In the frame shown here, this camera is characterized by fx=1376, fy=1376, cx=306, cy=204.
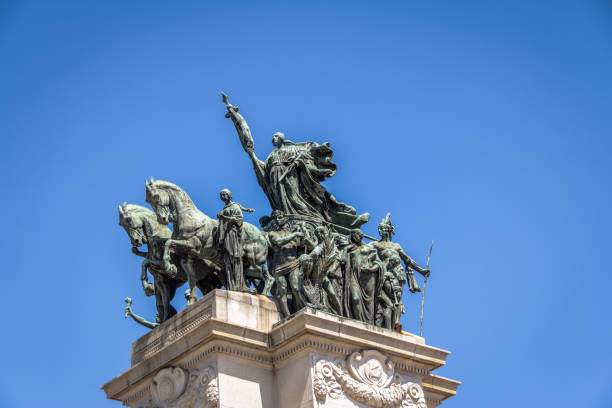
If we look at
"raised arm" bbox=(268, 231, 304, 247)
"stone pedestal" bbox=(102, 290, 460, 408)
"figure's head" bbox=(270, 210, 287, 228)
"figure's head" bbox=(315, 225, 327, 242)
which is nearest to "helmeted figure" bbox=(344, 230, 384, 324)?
"figure's head" bbox=(315, 225, 327, 242)

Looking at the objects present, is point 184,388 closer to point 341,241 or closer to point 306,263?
point 306,263

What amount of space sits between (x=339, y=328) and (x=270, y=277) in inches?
84.9

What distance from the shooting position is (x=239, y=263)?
2712cm

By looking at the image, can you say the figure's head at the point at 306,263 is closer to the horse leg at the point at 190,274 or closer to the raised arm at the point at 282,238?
the raised arm at the point at 282,238

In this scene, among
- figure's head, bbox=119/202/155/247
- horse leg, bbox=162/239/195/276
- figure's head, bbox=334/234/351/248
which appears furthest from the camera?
figure's head, bbox=334/234/351/248

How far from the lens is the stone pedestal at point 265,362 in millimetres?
25562

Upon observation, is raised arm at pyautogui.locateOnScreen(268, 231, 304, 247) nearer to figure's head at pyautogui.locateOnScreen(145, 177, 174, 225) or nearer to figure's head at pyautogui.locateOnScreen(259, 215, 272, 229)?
figure's head at pyautogui.locateOnScreen(259, 215, 272, 229)

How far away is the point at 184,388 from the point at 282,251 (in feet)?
11.4

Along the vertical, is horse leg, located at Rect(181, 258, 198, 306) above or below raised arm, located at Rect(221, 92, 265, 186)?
below

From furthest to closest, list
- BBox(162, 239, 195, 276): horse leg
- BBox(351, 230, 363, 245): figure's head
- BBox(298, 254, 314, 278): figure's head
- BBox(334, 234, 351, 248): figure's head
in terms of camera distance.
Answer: BBox(351, 230, 363, 245): figure's head
BBox(334, 234, 351, 248): figure's head
BBox(162, 239, 195, 276): horse leg
BBox(298, 254, 314, 278): figure's head

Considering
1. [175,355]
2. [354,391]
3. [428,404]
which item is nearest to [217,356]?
[175,355]

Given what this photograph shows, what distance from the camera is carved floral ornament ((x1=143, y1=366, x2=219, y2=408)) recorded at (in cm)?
2533

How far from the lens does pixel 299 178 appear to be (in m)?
28.7

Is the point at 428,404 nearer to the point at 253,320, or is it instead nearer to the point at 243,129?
the point at 253,320
